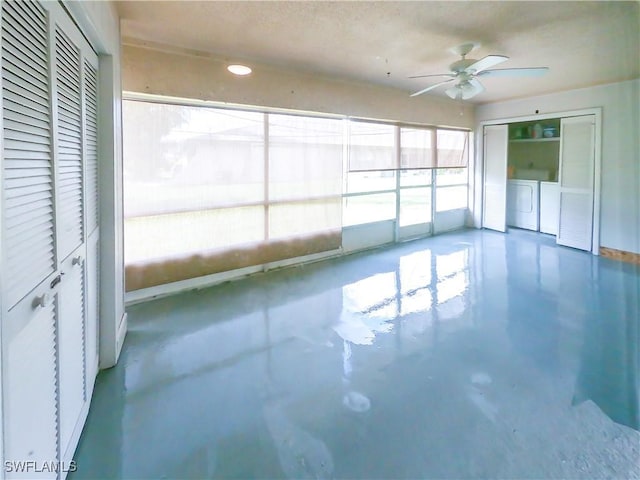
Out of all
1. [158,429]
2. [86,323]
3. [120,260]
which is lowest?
[158,429]

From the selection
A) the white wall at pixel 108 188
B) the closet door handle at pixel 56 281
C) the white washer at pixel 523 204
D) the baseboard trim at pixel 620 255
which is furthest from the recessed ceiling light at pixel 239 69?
the white washer at pixel 523 204

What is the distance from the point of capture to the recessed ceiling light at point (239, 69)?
3961mm

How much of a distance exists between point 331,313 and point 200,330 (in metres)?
1.19

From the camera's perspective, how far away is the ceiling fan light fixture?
396cm

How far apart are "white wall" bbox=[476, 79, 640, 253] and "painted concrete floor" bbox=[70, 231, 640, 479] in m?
1.59

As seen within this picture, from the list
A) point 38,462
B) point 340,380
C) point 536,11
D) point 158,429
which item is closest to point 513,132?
point 536,11

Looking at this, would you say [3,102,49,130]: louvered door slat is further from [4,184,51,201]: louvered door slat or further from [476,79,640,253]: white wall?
[476,79,640,253]: white wall

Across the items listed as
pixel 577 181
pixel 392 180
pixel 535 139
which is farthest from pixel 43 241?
pixel 535 139

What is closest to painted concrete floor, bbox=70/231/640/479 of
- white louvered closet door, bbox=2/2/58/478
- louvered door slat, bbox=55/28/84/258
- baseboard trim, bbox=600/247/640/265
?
white louvered closet door, bbox=2/2/58/478

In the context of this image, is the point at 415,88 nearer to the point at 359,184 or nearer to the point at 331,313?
the point at 359,184

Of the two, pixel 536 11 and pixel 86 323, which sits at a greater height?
pixel 536 11

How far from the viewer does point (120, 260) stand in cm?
296

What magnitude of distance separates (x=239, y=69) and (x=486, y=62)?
2.47 m

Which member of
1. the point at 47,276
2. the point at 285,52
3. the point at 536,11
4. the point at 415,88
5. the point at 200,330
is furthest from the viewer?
the point at 415,88
